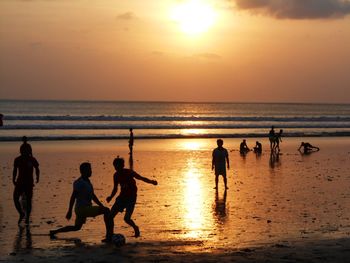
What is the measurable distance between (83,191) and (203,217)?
3.60 metres

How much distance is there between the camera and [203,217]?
1348 centimetres

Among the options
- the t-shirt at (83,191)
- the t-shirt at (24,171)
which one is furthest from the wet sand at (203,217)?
the t-shirt at (24,171)

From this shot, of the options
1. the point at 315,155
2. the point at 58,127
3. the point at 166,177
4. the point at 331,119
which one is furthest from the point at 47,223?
the point at 331,119

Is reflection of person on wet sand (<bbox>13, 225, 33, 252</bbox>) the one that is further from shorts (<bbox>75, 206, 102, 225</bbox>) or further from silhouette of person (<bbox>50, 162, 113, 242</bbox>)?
shorts (<bbox>75, 206, 102, 225</bbox>)

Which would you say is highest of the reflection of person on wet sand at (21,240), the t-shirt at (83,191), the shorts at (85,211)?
the t-shirt at (83,191)

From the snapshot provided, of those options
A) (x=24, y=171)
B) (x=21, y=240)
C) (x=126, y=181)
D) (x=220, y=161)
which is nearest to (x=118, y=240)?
(x=126, y=181)

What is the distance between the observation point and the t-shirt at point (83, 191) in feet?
35.3

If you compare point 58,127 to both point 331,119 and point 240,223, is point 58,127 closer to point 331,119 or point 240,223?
point 331,119

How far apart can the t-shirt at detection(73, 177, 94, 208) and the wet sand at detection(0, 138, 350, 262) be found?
70 cm

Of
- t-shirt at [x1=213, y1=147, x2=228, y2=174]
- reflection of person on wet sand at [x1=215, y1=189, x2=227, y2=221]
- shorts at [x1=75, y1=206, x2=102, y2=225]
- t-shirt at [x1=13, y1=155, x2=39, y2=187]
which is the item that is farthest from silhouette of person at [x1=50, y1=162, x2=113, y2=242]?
t-shirt at [x1=213, y1=147, x2=228, y2=174]

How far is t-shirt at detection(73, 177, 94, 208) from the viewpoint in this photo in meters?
10.8

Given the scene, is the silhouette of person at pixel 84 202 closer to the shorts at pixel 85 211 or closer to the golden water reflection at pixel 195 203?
the shorts at pixel 85 211

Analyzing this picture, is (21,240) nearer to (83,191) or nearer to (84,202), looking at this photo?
(84,202)

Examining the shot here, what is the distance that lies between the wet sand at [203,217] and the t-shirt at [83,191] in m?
0.70
